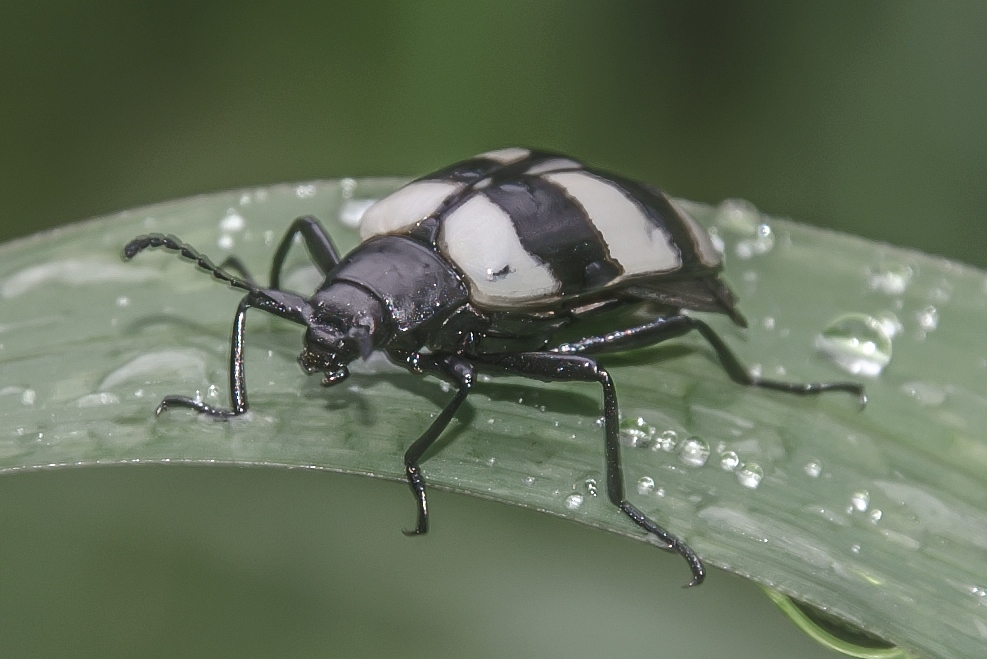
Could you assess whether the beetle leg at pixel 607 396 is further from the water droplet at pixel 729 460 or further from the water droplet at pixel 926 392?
the water droplet at pixel 926 392

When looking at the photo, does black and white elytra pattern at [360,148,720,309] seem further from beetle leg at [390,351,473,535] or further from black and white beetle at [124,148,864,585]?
beetle leg at [390,351,473,535]

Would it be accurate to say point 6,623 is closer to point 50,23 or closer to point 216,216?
point 216,216

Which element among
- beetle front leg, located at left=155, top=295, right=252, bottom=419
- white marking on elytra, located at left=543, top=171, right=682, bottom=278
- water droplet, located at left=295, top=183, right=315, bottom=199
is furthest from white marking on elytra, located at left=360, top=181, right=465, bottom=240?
water droplet, located at left=295, top=183, right=315, bottom=199

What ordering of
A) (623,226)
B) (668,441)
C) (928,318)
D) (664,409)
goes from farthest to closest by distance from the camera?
1. (928,318)
2. (623,226)
3. (664,409)
4. (668,441)

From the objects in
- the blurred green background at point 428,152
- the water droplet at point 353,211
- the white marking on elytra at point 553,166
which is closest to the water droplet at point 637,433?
the white marking on elytra at point 553,166

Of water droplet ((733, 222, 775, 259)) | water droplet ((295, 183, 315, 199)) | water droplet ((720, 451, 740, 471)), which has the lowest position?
water droplet ((720, 451, 740, 471))

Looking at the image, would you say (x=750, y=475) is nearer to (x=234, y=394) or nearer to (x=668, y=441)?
(x=668, y=441)

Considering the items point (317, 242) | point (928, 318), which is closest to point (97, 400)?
point (317, 242)
